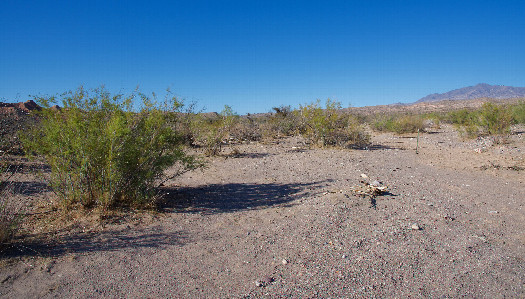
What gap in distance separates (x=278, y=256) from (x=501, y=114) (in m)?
16.3

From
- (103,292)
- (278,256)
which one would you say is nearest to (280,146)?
(278,256)

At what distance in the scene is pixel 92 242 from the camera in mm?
4426

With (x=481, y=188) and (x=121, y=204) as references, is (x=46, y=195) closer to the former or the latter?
(x=121, y=204)

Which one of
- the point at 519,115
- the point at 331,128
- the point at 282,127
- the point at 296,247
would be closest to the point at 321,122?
the point at 331,128

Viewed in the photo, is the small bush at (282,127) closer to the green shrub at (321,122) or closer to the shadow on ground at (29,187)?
the green shrub at (321,122)

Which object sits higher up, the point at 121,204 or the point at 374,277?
the point at 121,204

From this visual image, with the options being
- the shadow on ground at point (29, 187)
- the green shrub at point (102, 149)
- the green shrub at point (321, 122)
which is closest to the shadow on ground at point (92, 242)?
the green shrub at point (102, 149)

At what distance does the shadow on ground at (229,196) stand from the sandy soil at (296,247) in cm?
4

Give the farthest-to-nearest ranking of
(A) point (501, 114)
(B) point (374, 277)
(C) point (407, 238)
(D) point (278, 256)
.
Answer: (A) point (501, 114), (C) point (407, 238), (D) point (278, 256), (B) point (374, 277)

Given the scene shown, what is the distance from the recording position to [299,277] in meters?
3.65

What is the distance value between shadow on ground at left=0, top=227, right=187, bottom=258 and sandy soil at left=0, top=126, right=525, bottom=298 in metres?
0.02

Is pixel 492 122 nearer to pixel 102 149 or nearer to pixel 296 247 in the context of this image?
pixel 296 247

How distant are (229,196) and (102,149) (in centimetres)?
296

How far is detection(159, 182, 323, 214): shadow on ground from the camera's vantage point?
245 inches
